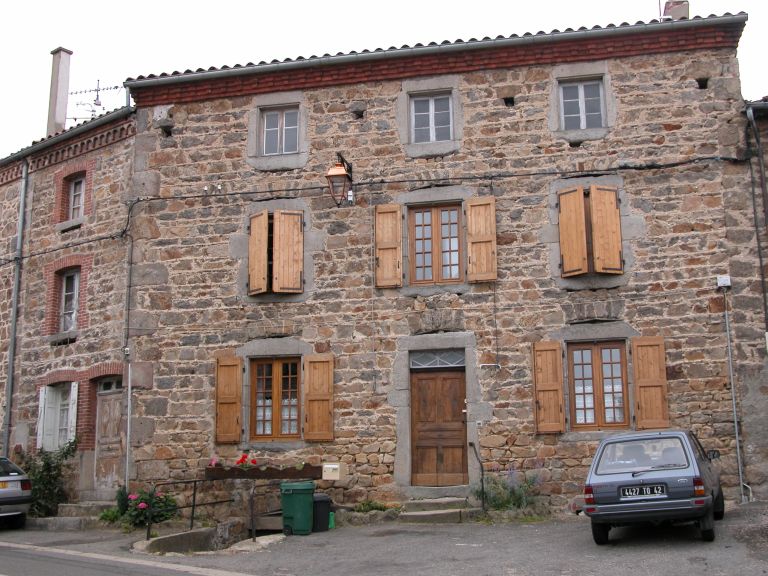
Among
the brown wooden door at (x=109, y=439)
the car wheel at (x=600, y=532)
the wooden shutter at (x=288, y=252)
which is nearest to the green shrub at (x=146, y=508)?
the brown wooden door at (x=109, y=439)

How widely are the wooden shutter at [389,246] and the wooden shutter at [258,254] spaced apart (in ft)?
6.16

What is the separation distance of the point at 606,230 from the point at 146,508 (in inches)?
326

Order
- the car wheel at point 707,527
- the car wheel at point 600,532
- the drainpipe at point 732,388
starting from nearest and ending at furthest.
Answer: the car wheel at point 707,527, the car wheel at point 600,532, the drainpipe at point 732,388

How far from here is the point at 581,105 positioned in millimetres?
14508

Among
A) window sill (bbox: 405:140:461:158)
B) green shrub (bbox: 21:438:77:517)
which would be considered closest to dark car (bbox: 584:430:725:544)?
window sill (bbox: 405:140:461:158)

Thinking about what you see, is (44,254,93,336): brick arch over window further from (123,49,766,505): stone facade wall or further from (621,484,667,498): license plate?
(621,484,667,498): license plate

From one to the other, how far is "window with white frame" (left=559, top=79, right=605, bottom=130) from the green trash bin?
23.0 feet

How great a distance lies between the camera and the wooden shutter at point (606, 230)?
1366 cm

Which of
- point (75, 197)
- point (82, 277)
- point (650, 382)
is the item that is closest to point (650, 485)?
point (650, 382)

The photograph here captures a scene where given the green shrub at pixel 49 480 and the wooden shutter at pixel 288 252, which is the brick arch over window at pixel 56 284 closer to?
the green shrub at pixel 49 480

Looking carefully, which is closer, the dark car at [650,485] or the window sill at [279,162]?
the dark car at [650,485]

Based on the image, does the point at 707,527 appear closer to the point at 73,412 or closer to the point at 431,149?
the point at 431,149

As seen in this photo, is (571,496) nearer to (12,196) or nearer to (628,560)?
(628,560)

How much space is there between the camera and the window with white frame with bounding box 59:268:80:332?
16891 mm
